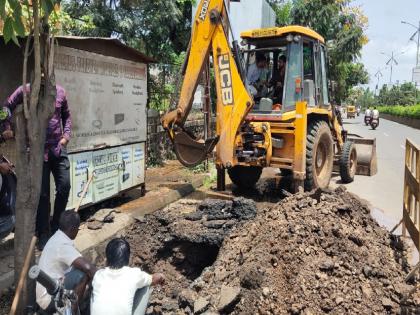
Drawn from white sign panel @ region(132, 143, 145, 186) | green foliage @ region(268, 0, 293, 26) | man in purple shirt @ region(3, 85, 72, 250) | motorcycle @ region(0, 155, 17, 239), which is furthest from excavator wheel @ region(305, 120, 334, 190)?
green foliage @ region(268, 0, 293, 26)

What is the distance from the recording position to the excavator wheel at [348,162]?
9.87 meters

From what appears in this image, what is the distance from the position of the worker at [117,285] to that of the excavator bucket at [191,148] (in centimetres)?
439

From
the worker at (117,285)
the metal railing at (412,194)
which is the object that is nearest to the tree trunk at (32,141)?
the worker at (117,285)

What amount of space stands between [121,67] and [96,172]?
1548 mm

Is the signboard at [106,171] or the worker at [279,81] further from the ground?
the worker at [279,81]

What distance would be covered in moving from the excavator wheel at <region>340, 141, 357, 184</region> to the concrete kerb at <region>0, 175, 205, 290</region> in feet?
12.7

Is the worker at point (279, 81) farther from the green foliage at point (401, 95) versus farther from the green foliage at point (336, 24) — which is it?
the green foliage at point (401, 95)

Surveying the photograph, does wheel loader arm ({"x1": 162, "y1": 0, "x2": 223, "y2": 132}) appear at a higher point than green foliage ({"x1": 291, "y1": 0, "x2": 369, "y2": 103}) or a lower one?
lower

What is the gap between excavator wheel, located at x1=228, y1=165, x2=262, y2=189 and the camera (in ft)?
29.0

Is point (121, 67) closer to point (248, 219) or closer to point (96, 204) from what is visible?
point (96, 204)

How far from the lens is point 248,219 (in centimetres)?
585

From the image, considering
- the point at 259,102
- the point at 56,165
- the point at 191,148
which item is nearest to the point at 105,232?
Result: the point at 56,165

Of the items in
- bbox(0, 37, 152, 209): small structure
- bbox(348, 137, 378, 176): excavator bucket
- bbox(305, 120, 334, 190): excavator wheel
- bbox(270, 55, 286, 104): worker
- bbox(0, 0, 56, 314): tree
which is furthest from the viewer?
bbox(348, 137, 378, 176): excavator bucket

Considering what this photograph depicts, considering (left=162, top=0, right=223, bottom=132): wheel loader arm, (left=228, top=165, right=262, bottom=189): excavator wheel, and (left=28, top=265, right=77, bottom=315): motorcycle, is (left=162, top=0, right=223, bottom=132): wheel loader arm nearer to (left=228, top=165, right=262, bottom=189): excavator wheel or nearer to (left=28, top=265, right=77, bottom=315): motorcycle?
(left=228, top=165, right=262, bottom=189): excavator wheel
